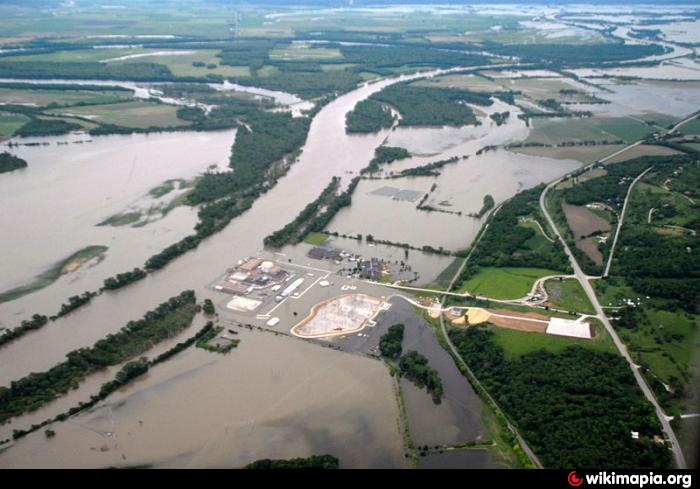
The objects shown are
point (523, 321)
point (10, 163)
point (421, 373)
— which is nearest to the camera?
point (421, 373)

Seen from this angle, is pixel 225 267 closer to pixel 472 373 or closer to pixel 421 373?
pixel 421 373

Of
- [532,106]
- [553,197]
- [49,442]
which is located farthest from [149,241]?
[532,106]

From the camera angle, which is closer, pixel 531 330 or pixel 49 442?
pixel 49 442

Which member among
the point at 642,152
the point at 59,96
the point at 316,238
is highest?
the point at 59,96

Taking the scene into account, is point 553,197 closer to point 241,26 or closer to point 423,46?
point 423,46

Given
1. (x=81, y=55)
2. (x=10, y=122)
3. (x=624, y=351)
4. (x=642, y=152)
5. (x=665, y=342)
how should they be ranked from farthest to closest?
1. (x=81, y=55)
2. (x=10, y=122)
3. (x=642, y=152)
4. (x=665, y=342)
5. (x=624, y=351)

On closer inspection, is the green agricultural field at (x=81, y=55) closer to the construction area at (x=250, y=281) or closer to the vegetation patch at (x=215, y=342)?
the construction area at (x=250, y=281)

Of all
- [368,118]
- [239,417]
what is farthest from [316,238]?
[368,118]
